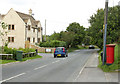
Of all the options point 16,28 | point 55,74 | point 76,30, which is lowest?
point 55,74

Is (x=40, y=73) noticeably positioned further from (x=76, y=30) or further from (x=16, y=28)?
(x=76, y=30)

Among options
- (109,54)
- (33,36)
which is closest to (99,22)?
(33,36)

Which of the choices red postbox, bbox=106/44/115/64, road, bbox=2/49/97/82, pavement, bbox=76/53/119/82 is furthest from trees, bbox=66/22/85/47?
pavement, bbox=76/53/119/82

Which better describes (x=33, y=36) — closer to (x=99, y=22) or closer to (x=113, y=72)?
(x=99, y=22)

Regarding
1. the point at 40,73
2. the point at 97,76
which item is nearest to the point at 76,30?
the point at 40,73

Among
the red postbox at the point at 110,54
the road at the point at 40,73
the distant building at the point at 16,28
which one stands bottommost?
the road at the point at 40,73

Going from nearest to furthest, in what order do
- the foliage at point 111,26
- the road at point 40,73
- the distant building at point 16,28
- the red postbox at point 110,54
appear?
1. the road at point 40,73
2. the red postbox at point 110,54
3. the foliage at point 111,26
4. the distant building at point 16,28

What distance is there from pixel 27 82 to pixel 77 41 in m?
60.4

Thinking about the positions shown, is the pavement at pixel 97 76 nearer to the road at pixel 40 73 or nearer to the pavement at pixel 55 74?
the pavement at pixel 55 74

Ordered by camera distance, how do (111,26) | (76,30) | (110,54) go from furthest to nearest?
(76,30) → (111,26) → (110,54)

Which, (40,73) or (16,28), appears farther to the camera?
(16,28)

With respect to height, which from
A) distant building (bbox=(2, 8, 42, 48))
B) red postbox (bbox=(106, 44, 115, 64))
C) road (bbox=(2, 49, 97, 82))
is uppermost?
distant building (bbox=(2, 8, 42, 48))

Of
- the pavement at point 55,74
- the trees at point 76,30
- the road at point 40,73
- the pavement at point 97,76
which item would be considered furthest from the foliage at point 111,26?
the pavement at point 97,76

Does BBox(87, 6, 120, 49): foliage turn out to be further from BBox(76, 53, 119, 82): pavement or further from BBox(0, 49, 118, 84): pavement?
BBox(76, 53, 119, 82): pavement
